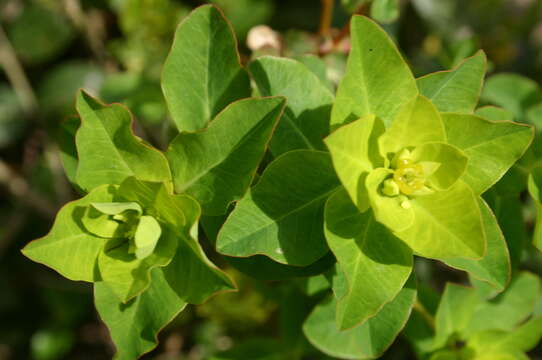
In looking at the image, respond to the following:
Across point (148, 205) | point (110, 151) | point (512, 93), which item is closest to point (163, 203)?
point (148, 205)

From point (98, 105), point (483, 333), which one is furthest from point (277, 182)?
point (483, 333)

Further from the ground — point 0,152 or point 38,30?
point 38,30

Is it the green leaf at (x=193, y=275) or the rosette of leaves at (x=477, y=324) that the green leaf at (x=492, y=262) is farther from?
the green leaf at (x=193, y=275)

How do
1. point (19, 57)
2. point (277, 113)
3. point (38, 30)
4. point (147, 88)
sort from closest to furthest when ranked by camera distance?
point (277, 113) < point (147, 88) < point (38, 30) < point (19, 57)

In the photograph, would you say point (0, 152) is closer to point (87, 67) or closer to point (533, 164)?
point (87, 67)

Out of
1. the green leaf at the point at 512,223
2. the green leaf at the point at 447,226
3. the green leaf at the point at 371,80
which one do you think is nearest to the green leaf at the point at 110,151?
the green leaf at the point at 371,80

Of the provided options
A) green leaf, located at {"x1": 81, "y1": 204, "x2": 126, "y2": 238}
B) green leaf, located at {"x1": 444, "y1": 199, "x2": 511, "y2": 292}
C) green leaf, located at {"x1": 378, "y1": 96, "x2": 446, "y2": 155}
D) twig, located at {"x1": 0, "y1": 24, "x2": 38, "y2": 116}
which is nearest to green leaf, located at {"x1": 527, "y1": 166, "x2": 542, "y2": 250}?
green leaf, located at {"x1": 444, "y1": 199, "x2": 511, "y2": 292}
